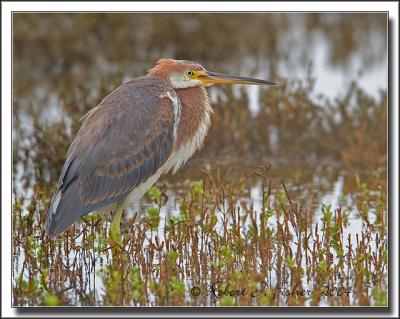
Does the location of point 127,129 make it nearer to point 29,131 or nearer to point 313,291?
point 313,291

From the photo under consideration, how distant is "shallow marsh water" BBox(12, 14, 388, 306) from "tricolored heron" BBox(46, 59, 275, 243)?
0.84ft

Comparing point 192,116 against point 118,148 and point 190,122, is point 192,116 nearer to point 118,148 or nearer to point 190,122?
point 190,122

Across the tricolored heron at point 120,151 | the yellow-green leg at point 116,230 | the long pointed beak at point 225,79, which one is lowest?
the yellow-green leg at point 116,230

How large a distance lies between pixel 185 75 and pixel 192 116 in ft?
0.98

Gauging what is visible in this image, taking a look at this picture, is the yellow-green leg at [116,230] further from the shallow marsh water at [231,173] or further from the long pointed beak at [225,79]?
the long pointed beak at [225,79]

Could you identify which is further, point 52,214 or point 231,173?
point 231,173

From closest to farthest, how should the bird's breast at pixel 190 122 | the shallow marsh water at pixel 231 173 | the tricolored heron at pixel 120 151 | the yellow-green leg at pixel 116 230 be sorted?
the shallow marsh water at pixel 231 173, the tricolored heron at pixel 120 151, the yellow-green leg at pixel 116 230, the bird's breast at pixel 190 122

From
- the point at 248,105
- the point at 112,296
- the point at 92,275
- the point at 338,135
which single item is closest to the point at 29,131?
the point at 248,105

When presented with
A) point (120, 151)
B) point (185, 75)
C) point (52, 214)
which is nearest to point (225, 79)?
point (185, 75)

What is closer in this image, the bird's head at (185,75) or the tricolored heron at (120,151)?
the tricolored heron at (120,151)

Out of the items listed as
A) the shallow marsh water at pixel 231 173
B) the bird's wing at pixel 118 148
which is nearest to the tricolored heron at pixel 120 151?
the bird's wing at pixel 118 148

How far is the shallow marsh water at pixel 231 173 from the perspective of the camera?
5578 millimetres

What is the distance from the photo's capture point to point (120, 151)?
20.2 ft

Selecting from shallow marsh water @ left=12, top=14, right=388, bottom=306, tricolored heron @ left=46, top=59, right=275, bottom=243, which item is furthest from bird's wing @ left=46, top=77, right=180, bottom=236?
shallow marsh water @ left=12, top=14, right=388, bottom=306
